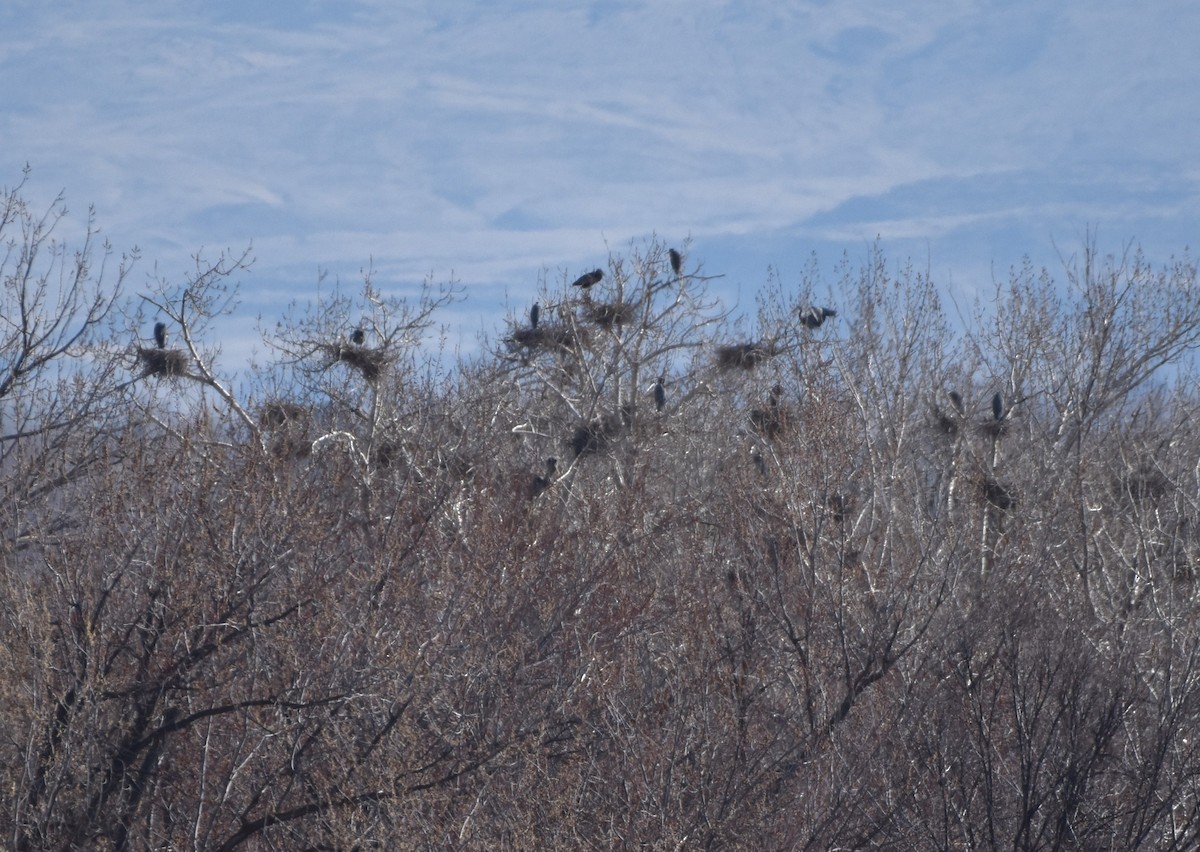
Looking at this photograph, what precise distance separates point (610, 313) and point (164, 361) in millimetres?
6112

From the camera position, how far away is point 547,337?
18.7 m

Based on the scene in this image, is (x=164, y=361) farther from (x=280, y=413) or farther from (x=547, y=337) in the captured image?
(x=547, y=337)

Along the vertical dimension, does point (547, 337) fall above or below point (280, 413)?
above

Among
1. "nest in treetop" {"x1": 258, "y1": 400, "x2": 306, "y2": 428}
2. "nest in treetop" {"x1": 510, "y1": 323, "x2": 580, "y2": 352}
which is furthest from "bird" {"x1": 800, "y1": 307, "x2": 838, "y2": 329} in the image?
"nest in treetop" {"x1": 258, "y1": 400, "x2": 306, "y2": 428}

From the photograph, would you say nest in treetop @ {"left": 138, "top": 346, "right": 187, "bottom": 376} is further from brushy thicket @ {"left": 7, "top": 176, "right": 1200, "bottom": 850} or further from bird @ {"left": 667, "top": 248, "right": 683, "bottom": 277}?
bird @ {"left": 667, "top": 248, "right": 683, "bottom": 277}

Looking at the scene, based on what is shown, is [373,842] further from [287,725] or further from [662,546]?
[662,546]

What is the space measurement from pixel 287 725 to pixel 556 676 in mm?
2631

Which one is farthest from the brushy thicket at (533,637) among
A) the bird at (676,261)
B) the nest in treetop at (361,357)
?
the bird at (676,261)

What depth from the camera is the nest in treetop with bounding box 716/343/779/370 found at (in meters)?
17.4

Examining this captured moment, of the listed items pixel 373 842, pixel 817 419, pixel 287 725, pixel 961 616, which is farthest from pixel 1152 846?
pixel 287 725

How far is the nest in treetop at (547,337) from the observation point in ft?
60.4

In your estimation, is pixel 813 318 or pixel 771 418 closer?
pixel 771 418

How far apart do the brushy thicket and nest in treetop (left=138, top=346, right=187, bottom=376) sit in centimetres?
10

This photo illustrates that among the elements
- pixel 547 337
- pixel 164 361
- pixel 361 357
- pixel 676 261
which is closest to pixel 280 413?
pixel 361 357
